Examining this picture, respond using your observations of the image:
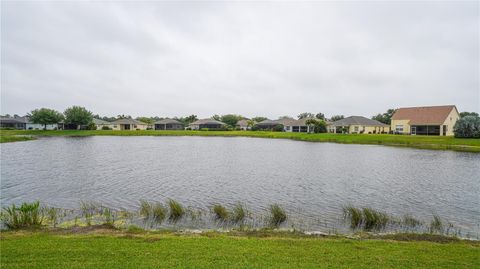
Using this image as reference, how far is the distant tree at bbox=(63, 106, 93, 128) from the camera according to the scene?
9350cm

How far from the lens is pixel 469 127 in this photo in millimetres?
54031

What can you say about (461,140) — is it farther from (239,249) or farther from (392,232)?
(239,249)

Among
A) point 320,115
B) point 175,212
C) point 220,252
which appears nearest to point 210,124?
point 320,115

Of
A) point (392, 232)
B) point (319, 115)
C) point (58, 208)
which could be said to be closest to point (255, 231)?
point (392, 232)

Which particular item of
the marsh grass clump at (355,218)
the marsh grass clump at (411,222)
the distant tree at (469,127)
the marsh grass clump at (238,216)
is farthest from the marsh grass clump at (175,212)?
the distant tree at (469,127)

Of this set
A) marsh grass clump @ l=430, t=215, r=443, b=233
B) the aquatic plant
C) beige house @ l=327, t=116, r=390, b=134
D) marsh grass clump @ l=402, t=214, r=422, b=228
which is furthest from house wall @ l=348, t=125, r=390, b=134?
the aquatic plant

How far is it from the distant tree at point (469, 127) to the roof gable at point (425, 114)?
31.5 feet

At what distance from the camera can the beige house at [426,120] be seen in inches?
2562

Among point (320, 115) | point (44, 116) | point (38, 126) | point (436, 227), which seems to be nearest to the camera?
point (436, 227)

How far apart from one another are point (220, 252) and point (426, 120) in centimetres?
7387

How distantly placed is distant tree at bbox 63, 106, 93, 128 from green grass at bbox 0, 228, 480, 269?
3756 inches

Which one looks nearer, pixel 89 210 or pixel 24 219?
pixel 24 219

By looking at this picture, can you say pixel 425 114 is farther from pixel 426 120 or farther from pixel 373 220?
Result: pixel 373 220

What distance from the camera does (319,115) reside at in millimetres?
122000
